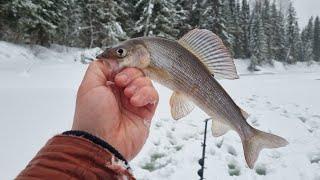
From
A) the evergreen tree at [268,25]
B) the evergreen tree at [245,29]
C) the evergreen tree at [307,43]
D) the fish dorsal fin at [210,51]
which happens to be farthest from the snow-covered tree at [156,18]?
the evergreen tree at [307,43]

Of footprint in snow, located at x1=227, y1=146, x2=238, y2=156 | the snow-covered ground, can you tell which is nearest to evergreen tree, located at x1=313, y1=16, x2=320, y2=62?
the snow-covered ground

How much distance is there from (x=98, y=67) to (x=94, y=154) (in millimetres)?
476

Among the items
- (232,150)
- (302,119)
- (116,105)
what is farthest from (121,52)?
(302,119)

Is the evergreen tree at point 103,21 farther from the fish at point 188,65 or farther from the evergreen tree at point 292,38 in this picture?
the evergreen tree at point 292,38

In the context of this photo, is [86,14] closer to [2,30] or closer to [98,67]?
[2,30]

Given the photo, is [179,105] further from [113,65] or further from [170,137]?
[170,137]

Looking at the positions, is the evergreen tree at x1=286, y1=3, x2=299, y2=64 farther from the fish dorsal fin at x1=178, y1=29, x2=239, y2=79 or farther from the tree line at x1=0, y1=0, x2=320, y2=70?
the fish dorsal fin at x1=178, y1=29, x2=239, y2=79

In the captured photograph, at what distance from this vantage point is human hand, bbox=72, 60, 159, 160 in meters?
1.81

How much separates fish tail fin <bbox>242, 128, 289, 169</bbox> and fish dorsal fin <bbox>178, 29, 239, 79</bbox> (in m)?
Result: 0.43

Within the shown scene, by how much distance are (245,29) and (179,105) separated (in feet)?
202

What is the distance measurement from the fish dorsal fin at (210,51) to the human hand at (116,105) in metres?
0.25

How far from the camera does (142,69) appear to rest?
1.82m

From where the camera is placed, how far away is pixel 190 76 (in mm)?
1880

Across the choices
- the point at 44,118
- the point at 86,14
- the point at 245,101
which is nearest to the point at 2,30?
the point at 86,14
